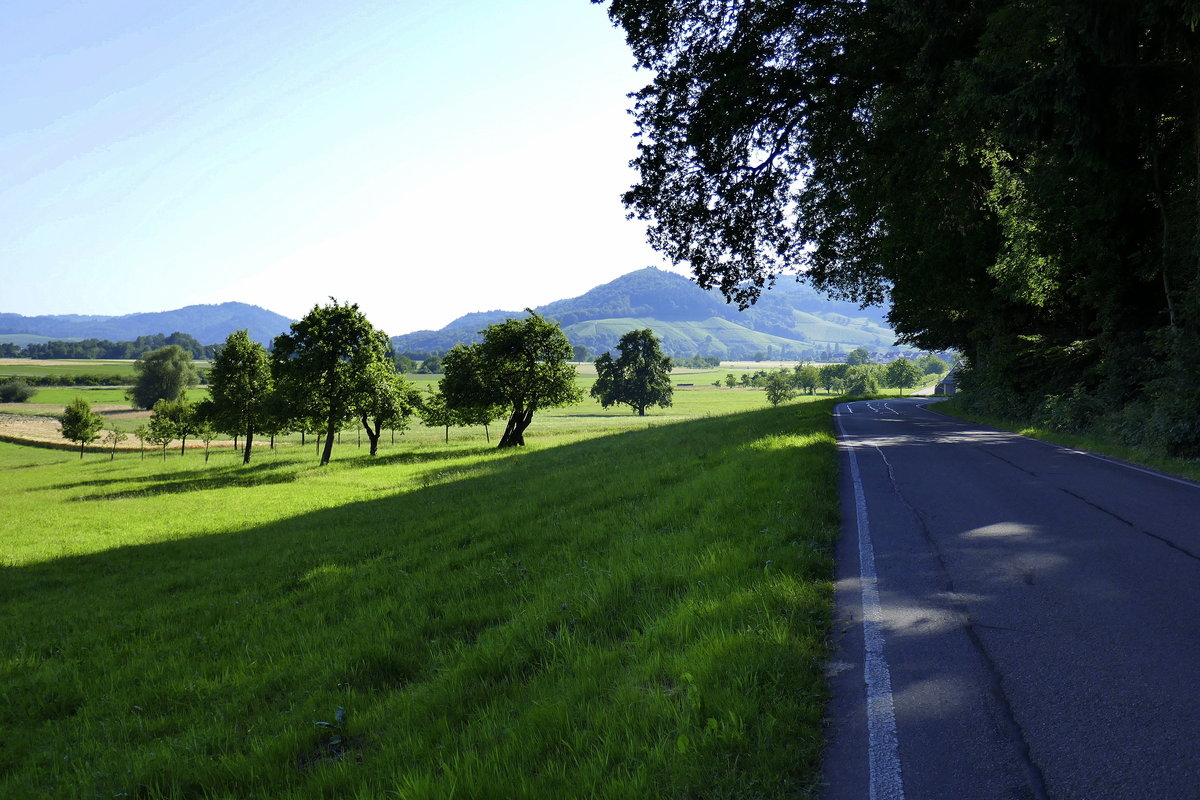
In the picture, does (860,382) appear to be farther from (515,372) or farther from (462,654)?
(462,654)

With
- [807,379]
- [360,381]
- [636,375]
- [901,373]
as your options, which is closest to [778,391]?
[636,375]

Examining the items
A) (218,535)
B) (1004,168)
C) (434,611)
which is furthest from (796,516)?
(1004,168)

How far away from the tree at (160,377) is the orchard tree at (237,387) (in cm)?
6581

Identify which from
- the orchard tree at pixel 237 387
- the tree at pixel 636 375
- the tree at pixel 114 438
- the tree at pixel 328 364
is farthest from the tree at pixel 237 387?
the tree at pixel 636 375

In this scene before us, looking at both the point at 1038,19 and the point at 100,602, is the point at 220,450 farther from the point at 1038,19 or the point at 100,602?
the point at 1038,19

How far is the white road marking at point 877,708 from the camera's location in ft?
9.57

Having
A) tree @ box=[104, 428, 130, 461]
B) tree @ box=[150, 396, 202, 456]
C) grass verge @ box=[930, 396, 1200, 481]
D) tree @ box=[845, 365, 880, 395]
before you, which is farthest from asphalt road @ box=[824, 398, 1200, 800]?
tree @ box=[845, 365, 880, 395]

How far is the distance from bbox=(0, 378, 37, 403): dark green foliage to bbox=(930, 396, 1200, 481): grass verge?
14290 centimetres

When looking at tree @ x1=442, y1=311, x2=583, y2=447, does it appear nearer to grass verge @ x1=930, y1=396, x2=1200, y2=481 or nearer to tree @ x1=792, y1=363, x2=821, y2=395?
grass verge @ x1=930, y1=396, x2=1200, y2=481

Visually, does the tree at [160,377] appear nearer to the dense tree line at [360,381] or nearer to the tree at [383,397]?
the dense tree line at [360,381]

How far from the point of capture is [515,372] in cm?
3922

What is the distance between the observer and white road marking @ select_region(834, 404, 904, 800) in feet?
9.57

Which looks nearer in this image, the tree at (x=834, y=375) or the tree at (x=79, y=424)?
the tree at (x=79, y=424)

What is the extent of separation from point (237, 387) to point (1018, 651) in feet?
146
